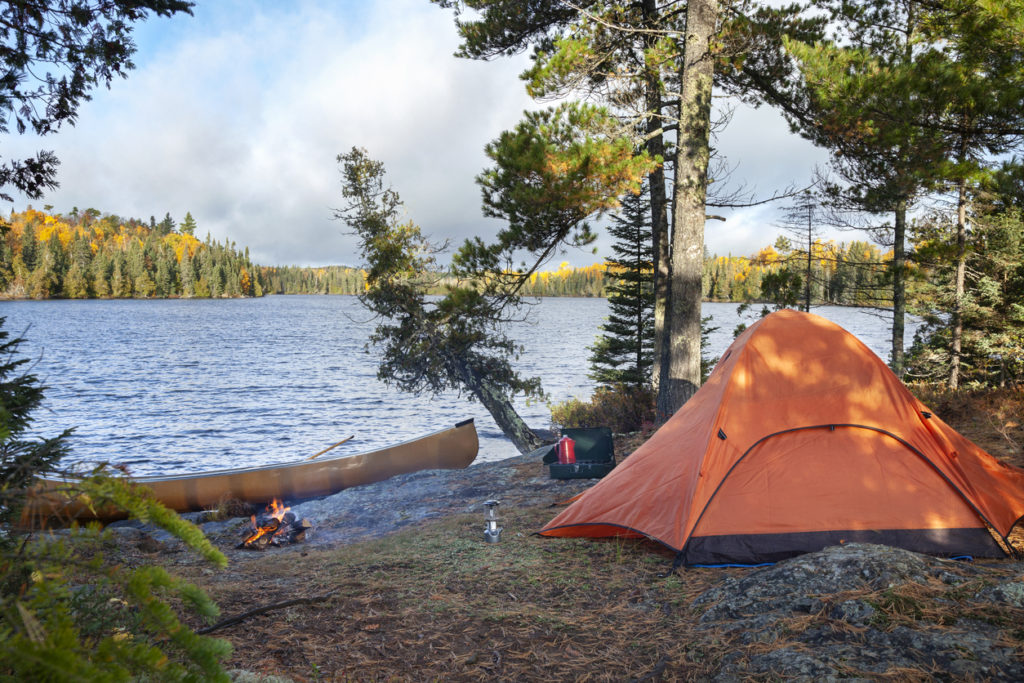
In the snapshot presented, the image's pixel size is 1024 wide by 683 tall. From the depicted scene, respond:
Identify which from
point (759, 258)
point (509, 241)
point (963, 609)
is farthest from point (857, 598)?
point (759, 258)

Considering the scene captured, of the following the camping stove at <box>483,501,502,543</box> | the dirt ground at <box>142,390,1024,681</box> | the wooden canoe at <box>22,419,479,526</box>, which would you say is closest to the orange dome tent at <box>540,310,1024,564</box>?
the dirt ground at <box>142,390,1024,681</box>

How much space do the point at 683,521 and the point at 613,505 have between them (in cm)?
72

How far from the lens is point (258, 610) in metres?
3.90

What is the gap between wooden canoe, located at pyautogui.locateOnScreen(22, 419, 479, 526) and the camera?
10016 mm

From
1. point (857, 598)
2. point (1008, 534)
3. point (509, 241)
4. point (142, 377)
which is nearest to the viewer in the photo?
Answer: point (857, 598)

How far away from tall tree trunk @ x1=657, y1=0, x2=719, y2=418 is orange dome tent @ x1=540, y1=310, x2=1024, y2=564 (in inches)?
139

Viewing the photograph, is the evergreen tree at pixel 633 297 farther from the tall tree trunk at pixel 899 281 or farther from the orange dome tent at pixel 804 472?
the orange dome tent at pixel 804 472

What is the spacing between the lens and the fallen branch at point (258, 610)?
145 inches

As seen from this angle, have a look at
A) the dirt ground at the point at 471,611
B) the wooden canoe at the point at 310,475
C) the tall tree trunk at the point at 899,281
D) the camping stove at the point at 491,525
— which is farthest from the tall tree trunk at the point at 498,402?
the tall tree trunk at the point at 899,281

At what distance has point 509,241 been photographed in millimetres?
9742

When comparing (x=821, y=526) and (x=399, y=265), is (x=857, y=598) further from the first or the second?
(x=399, y=265)

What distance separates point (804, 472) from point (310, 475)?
8.39m

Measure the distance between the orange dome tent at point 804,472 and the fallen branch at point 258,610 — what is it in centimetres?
222

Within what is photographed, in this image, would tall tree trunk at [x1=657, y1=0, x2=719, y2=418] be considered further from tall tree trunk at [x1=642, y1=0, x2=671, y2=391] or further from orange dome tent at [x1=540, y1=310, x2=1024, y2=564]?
orange dome tent at [x1=540, y1=310, x2=1024, y2=564]
